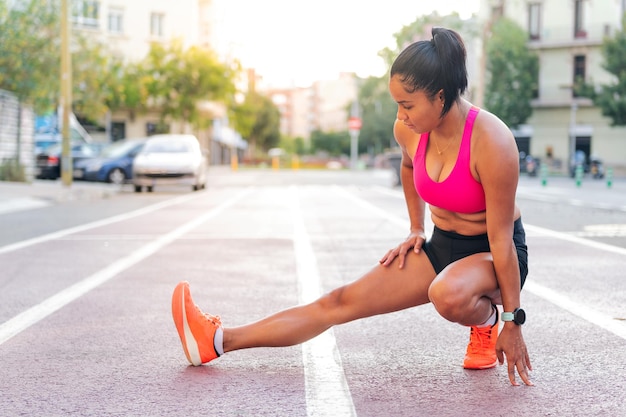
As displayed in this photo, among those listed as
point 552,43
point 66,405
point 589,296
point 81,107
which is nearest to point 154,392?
point 66,405

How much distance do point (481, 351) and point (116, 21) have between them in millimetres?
51019

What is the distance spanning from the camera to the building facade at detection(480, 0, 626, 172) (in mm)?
56688

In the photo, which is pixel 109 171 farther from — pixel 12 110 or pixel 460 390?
pixel 460 390

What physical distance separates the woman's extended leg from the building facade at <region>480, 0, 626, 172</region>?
5359 cm

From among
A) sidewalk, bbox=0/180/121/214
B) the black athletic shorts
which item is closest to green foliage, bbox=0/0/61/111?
sidewalk, bbox=0/180/121/214

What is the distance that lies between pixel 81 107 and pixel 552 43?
121 feet

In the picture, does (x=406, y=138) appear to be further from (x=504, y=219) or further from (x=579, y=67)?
(x=579, y=67)

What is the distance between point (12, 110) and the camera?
84.4ft

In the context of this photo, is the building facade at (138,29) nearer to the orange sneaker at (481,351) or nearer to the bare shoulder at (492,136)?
the orange sneaker at (481,351)

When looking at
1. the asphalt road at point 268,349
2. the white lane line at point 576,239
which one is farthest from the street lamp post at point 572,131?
the asphalt road at point 268,349

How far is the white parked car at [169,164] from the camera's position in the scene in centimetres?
→ 2452

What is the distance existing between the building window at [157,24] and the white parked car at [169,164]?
94.2 feet

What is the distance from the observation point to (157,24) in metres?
53.8

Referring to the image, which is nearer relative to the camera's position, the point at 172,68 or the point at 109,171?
the point at 109,171
